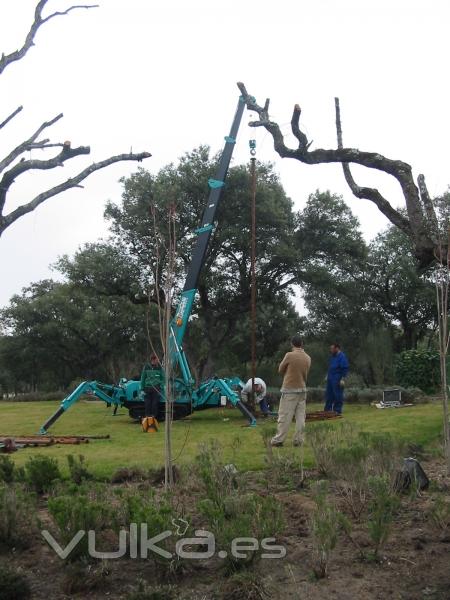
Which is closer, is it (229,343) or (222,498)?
(222,498)

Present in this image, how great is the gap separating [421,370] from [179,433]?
365 inches

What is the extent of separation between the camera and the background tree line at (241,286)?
22.1m

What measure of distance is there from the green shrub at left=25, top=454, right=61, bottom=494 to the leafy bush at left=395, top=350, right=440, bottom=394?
13991 mm

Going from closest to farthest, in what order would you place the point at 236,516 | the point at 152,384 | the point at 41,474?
1. the point at 236,516
2. the point at 41,474
3. the point at 152,384

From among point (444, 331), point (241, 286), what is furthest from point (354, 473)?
point (241, 286)

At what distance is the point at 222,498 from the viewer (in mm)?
4766

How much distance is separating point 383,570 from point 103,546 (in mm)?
1730

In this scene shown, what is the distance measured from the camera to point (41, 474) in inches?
234

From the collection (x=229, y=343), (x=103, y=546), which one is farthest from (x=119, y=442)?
(x=229, y=343)

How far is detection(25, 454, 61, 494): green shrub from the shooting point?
5926 mm

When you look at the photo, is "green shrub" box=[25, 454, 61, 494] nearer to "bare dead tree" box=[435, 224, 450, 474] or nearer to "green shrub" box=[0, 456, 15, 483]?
"green shrub" box=[0, 456, 15, 483]

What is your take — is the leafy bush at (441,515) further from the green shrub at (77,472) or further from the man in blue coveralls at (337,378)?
the man in blue coveralls at (337,378)

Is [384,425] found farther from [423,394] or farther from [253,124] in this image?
[423,394]

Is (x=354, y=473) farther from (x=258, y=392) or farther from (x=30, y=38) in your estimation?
(x=258, y=392)
